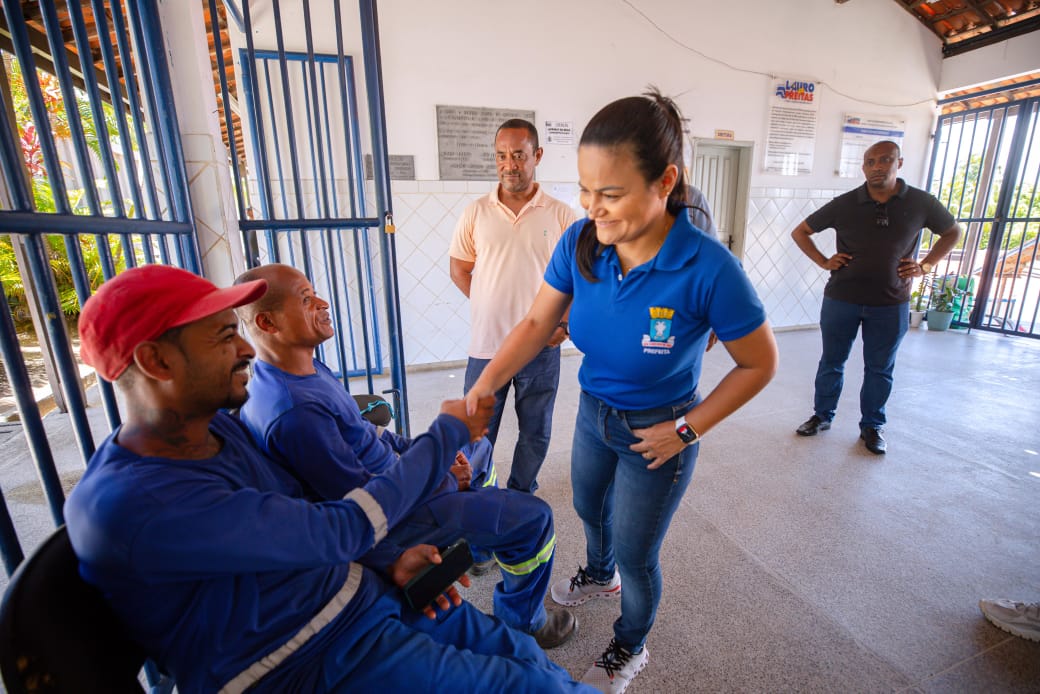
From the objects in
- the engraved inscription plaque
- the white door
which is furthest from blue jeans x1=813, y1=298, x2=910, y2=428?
the engraved inscription plaque

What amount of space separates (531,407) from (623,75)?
3.65m

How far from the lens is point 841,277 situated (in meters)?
2.65

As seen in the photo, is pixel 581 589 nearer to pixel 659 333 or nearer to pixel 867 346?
pixel 659 333

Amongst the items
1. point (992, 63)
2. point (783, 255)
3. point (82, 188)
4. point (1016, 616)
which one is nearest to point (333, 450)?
point (82, 188)

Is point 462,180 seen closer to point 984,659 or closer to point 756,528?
point 756,528

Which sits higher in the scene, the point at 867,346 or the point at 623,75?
the point at 623,75

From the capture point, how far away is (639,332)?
1032 mm

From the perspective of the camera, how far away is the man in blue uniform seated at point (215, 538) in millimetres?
683

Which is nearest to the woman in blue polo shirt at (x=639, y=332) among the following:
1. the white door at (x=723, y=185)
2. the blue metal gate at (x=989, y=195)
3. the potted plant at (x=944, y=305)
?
the white door at (x=723, y=185)

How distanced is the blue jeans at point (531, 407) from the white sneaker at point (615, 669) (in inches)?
29.1

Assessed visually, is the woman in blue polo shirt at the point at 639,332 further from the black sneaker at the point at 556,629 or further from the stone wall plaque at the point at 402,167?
the stone wall plaque at the point at 402,167

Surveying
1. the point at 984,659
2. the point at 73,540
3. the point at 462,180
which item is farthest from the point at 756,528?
the point at 462,180

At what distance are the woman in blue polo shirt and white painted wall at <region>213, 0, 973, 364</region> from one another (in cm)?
303

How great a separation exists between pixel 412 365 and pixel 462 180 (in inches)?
64.5
